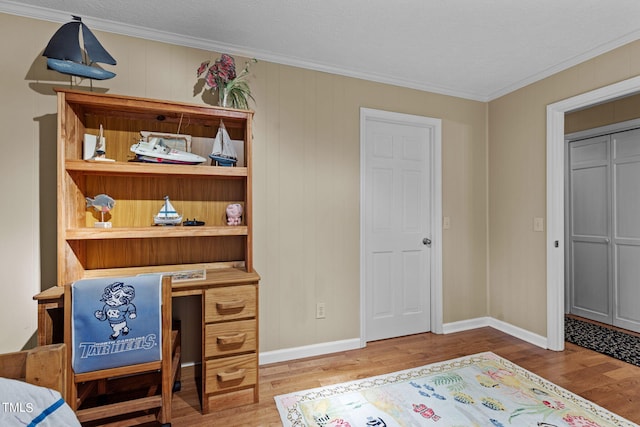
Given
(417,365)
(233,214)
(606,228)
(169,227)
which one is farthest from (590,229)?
(169,227)

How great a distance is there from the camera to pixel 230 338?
1.95 m

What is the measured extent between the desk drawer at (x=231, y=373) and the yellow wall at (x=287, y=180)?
555mm

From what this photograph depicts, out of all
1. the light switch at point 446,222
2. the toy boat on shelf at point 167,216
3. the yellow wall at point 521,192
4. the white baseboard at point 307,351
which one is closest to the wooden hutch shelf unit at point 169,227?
the toy boat on shelf at point 167,216

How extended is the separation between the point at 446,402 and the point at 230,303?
1492mm

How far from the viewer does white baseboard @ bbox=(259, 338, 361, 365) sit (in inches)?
101

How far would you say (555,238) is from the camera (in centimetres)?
281

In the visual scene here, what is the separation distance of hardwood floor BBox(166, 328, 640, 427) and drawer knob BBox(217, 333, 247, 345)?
421mm

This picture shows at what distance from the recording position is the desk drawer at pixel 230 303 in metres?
1.94

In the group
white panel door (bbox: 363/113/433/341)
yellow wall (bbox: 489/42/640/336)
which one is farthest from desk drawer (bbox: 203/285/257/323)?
yellow wall (bbox: 489/42/640/336)

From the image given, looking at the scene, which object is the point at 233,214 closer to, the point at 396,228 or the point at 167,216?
the point at 167,216

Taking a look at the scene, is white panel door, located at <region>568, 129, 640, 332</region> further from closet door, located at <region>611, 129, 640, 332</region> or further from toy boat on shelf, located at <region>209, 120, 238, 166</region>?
toy boat on shelf, located at <region>209, 120, 238, 166</region>

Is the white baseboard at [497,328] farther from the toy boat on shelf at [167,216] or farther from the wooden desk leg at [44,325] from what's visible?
the wooden desk leg at [44,325]

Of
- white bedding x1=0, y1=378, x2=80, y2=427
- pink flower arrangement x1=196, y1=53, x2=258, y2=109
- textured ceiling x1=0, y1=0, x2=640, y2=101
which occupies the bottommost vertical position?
white bedding x1=0, y1=378, x2=80, y2=427

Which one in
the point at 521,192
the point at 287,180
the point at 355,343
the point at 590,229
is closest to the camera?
the point at 287,180
